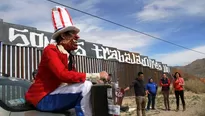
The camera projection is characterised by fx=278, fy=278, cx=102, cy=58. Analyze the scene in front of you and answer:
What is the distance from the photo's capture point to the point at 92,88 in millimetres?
2453

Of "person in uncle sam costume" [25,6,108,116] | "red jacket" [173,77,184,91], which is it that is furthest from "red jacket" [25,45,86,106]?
"red jacket" [173,77,184,91]

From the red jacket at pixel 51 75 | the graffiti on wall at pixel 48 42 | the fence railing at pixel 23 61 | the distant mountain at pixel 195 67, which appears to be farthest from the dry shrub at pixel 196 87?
the distant mountain at pixel 195 67

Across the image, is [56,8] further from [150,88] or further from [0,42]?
[150,88]

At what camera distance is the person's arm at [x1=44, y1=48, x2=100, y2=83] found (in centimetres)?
250

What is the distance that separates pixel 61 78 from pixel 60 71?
64 millimetres

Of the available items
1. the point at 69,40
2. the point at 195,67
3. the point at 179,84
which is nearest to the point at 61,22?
the point at 69,40

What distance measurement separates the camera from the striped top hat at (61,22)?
2822 millimetres

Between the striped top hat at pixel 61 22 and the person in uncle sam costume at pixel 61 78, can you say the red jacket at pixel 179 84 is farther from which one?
the striped top hat at pixel 61 22

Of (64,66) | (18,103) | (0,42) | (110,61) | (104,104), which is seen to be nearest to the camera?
(104,104)

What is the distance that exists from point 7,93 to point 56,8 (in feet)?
4.07

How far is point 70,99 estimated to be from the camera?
2.47 meters

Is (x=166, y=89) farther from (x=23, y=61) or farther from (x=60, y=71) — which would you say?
(x=60, y=71)

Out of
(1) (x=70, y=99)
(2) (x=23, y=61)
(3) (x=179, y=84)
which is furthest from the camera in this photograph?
(2) (x=23, y=61)

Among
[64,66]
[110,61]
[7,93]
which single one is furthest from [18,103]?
[110,61]
